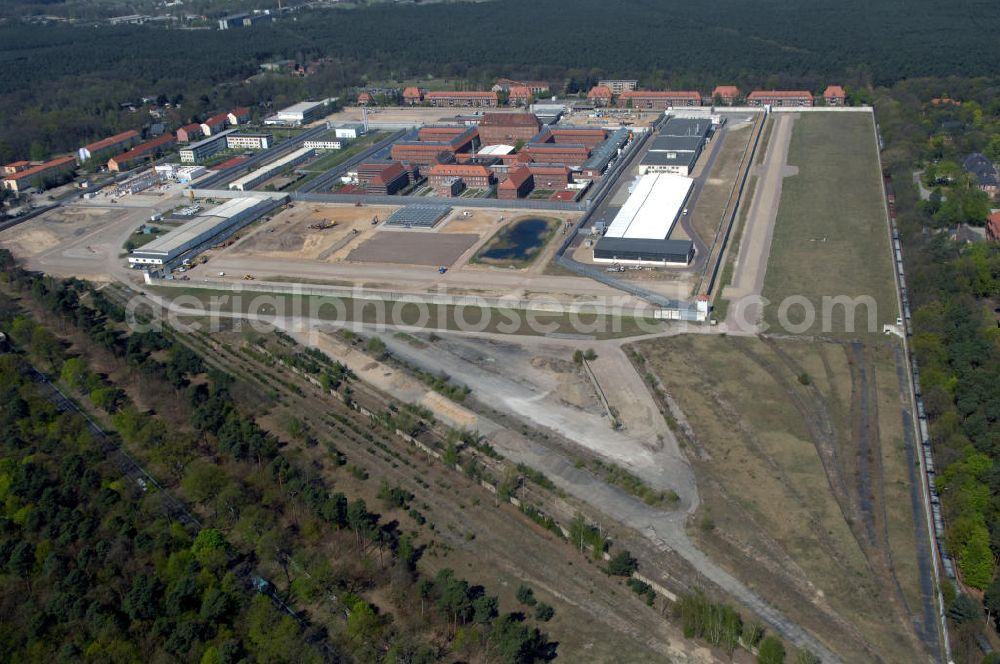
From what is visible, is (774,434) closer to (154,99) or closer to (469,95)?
(469,95)

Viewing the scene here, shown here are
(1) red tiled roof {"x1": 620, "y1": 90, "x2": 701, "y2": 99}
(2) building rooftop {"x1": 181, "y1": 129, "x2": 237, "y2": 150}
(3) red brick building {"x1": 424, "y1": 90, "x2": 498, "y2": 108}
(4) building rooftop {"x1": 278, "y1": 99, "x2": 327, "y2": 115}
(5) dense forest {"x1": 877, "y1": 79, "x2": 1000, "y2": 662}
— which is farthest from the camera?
(3) red brick building {"x1": 424, "y1": 90, "x2": 498, "y2": 108}

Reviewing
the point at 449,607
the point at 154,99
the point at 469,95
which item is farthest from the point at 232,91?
the point at 449,607

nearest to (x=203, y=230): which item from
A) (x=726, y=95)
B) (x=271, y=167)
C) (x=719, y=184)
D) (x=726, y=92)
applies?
(x=271, y=167)

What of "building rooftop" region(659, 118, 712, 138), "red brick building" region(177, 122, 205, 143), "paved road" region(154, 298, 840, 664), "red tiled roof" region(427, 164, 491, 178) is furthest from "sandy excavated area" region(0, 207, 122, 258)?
"building rooftop" region(659, 118, 712, 138)

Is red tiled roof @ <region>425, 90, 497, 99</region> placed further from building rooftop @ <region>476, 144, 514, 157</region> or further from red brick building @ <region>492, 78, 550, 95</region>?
building rooftop @ <region>476, 144, 514, 157</region>

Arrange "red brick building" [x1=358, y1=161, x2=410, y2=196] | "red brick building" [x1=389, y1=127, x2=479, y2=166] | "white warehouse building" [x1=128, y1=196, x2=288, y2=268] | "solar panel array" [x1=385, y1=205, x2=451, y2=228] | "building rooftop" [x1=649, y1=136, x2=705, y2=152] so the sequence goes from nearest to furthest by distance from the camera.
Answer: "white warehouse building" [x1=128, y1=196, x2=288, y2=268] < "solar panel array" [x1=385, y1=205, x2=451, y2=228] < "red brick building" [x1=358, y1=161, x2=410, y2=196] < "building rooftop" [x1=649, y1=136, x2=705, y2=152] < "red brick building" [x1=389, y1=127, x2=479, y2=166]

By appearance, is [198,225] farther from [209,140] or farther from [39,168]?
[39,168]

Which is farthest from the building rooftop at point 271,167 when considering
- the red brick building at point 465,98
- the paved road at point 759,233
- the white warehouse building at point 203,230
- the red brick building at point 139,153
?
the paved road at point 759,233
